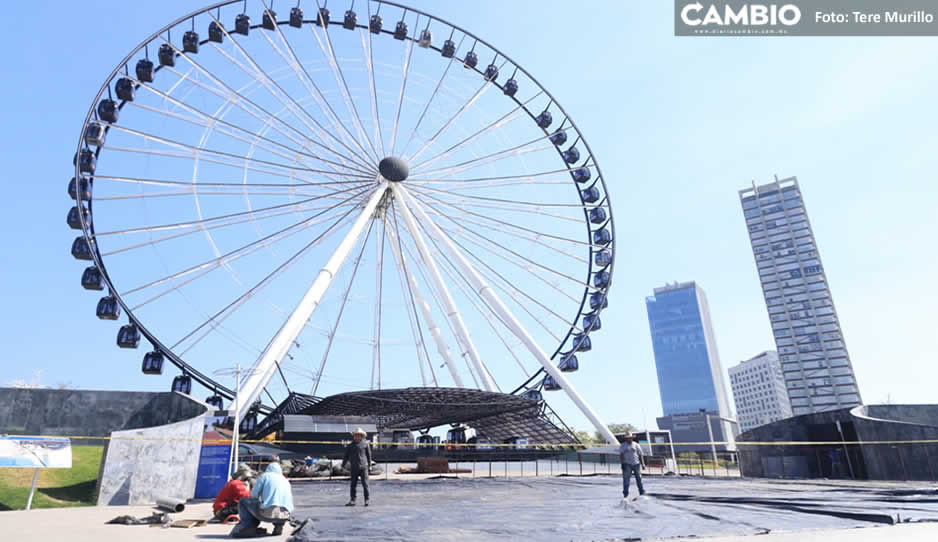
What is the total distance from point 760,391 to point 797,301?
234ft

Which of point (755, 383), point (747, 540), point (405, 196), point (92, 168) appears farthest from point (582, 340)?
point (755, 383)

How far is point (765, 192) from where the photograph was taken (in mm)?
140500

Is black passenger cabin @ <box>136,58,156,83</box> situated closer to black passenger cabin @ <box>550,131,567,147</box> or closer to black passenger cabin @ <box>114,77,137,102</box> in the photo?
black passenger cabin @ <box>114,77,137,102</box>

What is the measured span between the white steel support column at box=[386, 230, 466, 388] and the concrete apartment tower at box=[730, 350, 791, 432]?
170 meters

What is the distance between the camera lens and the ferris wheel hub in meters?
30.6

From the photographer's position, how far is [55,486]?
587 inches

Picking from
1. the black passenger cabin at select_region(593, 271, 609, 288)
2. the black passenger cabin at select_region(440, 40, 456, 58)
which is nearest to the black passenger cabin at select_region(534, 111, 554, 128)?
the black passenger cabin at select_region(440, 40, 456, 58)

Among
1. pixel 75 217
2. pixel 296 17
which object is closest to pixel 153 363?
pixel 75 217

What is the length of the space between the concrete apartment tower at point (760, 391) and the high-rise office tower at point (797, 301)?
57.4 meters

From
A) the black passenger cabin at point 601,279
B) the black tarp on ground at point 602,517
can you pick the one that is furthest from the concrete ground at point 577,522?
the black passenger cabin at point 601,279

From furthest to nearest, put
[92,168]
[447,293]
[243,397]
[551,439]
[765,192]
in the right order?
1. [765,192]
2. [551,439]
3. [447,293]
4. [92,168]
5. [243,397]

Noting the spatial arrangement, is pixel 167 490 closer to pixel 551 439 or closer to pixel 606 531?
pixel 606 531

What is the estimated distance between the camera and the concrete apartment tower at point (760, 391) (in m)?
179

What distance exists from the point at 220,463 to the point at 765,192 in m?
150
